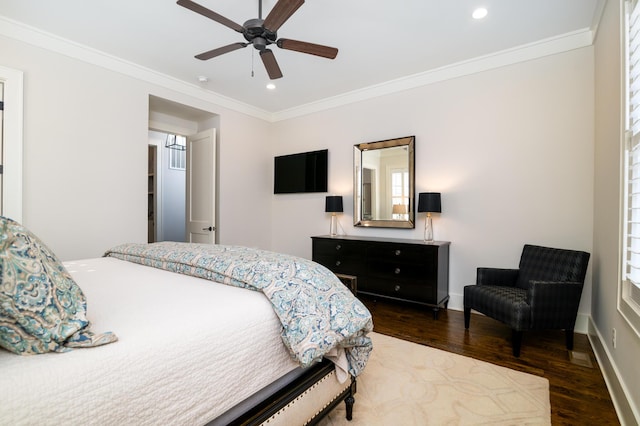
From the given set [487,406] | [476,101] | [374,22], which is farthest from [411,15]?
[487,406]

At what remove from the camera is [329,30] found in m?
2.89

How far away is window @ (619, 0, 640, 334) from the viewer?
1.62 meters

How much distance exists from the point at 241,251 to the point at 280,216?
3.31 m

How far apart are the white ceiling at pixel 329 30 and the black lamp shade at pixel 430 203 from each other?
148 cm

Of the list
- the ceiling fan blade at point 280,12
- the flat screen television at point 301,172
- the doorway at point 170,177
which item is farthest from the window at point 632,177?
the doorway at point 170,177

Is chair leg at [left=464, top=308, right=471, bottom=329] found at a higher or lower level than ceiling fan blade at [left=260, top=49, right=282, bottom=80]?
lower

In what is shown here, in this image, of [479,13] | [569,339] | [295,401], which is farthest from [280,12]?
[569,339]

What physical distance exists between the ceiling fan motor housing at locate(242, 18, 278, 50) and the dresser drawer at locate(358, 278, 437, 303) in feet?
8.61

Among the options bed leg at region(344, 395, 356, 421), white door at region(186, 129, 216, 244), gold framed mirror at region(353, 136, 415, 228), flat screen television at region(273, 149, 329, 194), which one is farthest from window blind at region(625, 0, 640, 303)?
white door at region(186, 129, 216, 244)

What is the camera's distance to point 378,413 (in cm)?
172

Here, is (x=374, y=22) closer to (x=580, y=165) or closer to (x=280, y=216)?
(x=580, y=165)

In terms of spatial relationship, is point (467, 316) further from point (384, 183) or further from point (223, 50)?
point (223, 50)

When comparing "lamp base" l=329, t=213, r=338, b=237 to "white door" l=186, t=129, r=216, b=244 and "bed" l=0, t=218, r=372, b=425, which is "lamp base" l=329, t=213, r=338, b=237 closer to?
"white door" l=186, t=129, r=216, b=244

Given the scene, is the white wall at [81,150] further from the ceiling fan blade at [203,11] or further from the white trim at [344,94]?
the ceiling fan blade at [203,11]
